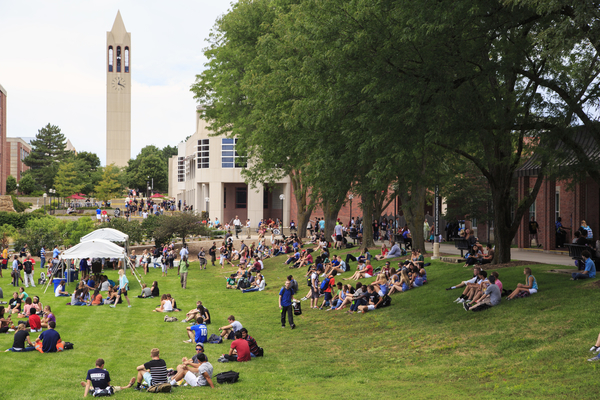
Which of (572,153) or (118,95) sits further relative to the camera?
(118,95)

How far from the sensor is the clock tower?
381 ft

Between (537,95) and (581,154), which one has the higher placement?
(537,95)

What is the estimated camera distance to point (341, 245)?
108ft

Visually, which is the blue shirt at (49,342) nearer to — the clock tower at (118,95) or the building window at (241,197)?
the building window at (241,197)

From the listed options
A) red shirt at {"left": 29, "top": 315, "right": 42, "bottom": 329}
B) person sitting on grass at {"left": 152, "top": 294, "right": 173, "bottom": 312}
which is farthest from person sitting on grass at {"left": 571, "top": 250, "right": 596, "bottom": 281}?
red shirt at {"left": 29, "top": 315, "right": 42, "bottom": 329}

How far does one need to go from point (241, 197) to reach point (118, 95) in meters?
65.3

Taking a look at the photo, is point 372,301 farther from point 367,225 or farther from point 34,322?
point 367,225

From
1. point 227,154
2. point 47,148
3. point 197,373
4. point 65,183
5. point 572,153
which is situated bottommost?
point 197,373

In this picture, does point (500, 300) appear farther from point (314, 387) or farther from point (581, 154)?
point (314, 387)

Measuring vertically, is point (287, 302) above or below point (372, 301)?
above

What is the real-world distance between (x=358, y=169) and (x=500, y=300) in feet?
20.6

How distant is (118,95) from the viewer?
116125 mm

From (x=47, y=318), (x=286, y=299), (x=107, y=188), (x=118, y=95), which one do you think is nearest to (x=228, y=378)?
(x=286, y=299)

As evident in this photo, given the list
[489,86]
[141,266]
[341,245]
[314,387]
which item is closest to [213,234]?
[141,266]
